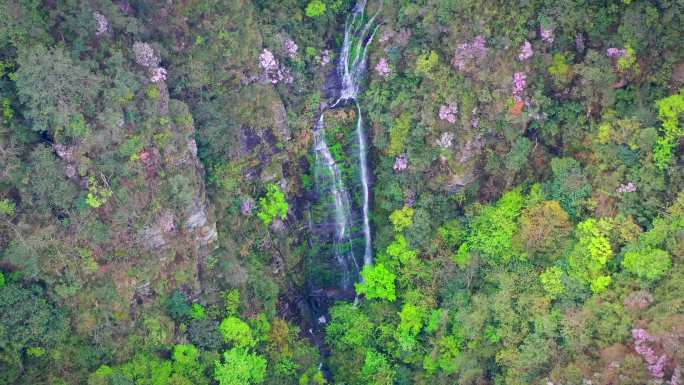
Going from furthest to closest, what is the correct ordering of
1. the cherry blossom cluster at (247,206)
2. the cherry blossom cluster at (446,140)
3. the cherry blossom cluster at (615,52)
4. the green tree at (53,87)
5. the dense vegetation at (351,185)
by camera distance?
the cherry blossom cluster at (247,206)
the cherry blossom cluster at (446,140)
the cherry blossom cluster at (615,52)
the dense vegetation at (351,185)
the green tree at (53,87)

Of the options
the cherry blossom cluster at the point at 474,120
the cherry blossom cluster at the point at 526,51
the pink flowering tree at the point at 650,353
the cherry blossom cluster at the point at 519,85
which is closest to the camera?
the pink flowering tree at the point at 650,353

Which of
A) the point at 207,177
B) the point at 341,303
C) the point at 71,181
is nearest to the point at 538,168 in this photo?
the point at 341,303

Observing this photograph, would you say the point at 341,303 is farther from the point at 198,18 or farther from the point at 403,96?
the point at 198,18

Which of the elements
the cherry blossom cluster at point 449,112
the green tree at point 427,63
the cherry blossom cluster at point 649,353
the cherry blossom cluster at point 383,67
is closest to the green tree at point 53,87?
the cherry blossom cluster at point 383,67

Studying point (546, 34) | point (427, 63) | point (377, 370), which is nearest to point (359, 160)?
point (427, 63)

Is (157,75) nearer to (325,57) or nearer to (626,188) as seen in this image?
(325,57)

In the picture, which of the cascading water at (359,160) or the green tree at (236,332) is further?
the cascading water at (359,160)

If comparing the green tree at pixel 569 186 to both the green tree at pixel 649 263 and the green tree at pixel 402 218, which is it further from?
the green tree at pixel 402 218

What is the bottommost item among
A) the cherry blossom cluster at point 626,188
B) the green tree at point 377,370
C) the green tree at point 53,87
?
the green tree at point 377,370
